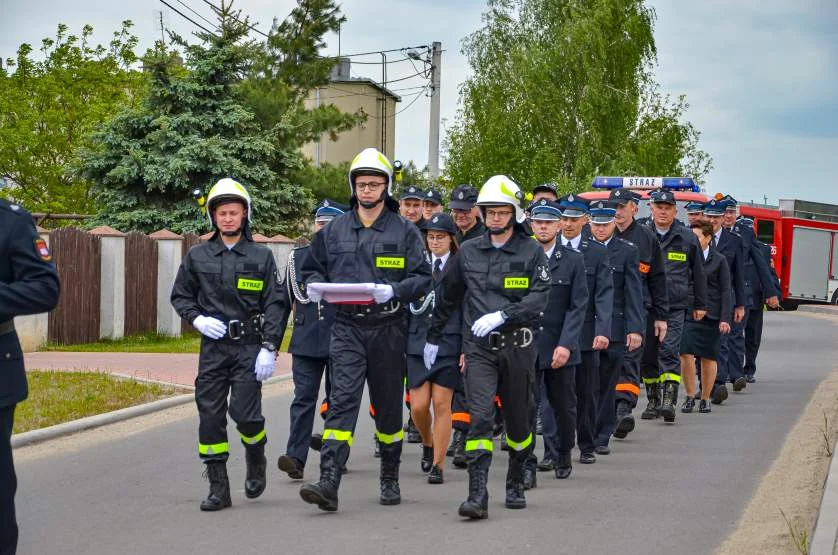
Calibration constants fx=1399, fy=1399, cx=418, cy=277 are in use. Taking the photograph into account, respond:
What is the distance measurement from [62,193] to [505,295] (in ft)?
135

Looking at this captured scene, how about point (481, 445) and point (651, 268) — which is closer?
point (481, 445)

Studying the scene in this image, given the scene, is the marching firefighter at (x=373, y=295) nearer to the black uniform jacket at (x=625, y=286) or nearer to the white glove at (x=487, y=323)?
the white glove at (x=487, y=323)

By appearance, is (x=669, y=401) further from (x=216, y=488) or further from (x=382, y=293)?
(x=216, y=488)

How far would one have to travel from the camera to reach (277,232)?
116ft

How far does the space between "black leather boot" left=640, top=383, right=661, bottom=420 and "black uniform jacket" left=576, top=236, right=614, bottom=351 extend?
3010 millimetres

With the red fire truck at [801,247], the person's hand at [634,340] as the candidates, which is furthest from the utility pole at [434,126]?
the person's hand at [634,340]

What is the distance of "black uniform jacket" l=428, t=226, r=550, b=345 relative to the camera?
27.4 ft

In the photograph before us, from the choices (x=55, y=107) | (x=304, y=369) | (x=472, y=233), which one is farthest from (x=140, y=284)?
(x=55, y=107)

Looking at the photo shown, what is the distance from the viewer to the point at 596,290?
1058cm

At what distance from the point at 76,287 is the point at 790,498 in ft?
48.0

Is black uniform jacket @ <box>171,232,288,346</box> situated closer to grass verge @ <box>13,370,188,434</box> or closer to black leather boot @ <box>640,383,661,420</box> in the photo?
grass verge @ <box>13,370,188,434</box>

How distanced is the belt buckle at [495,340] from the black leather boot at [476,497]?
2.33 ft

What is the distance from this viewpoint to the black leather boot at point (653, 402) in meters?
13.4

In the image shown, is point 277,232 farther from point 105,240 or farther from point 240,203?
point 240,203
